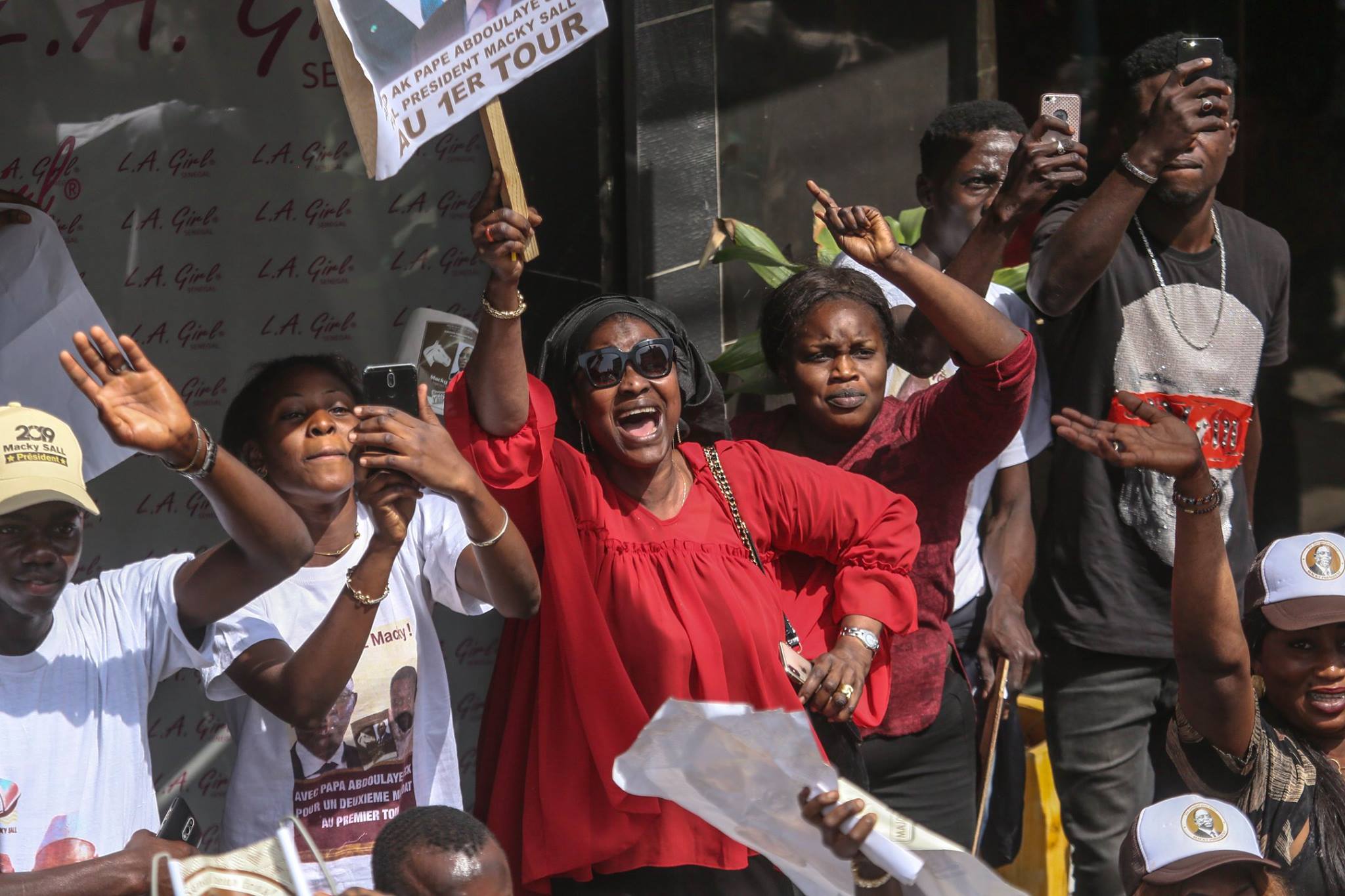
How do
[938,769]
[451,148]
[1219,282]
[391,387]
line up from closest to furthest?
1. [391,387]
2. [938,769]
3. [1219,282]
4. [451,148]

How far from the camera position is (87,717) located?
119 inches

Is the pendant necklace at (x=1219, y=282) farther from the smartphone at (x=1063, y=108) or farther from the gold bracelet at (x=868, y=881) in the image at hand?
the gold bracelet at (x=868, y=881)

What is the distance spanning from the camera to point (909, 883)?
235 cm

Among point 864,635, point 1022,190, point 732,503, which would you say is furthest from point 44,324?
point 1022,190

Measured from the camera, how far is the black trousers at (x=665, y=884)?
3275 millimetres

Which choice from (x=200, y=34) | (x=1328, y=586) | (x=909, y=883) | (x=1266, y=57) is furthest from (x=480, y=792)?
(x=1266, y=57)

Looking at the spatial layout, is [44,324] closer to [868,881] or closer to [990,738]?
[868,881]

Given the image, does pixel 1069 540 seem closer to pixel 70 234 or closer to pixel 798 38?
pixel 798 38

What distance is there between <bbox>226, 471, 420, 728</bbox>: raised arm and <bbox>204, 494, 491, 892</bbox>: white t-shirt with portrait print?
0.16ft

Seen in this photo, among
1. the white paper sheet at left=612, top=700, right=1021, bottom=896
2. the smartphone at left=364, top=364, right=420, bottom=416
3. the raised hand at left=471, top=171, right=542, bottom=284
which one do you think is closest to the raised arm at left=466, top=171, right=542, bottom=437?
the raised hand at left=471, top=171, right=542, bottom=284

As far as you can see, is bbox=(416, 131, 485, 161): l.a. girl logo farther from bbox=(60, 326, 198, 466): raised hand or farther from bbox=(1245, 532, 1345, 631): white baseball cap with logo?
bbox=(1245, 532, 1345, 631): white baseball cap with logo

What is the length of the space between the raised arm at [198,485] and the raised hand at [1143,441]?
4.80 ft

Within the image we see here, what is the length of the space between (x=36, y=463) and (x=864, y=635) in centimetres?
166

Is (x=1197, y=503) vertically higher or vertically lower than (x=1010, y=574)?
higher
